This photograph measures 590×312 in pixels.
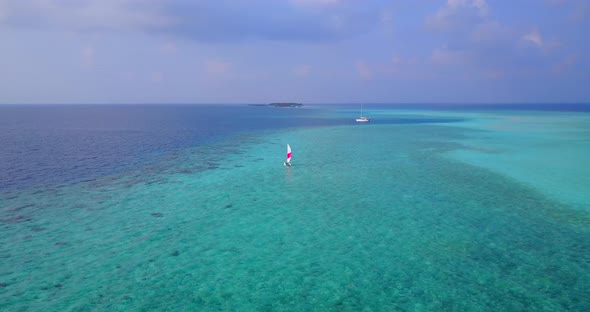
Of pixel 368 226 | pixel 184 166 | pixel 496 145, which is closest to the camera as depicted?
pixel 368 226

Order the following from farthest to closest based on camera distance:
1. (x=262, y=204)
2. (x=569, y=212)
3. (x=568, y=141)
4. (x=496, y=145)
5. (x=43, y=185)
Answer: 1. (x=568, y=141)
2. (x=496, y=145)
3. (x=43, y=185)
4. (x=262, y=204)
5. (x=569, y=212)

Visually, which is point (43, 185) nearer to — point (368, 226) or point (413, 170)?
point (368, 226)

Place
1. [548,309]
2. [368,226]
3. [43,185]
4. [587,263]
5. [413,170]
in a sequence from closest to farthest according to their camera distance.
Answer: [548,309] → [587,263] → [368,226] → [43,185] → [413,170]

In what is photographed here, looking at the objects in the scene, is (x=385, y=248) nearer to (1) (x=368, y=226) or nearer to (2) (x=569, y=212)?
(1) (x=368, y=226)

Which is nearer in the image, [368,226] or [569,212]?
[368,226]

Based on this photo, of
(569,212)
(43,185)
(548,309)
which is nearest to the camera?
(548,309)

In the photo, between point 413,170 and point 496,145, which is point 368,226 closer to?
point 413,170

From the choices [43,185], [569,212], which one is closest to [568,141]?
[569,212]

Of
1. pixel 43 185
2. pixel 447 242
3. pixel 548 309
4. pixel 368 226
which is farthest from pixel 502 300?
pixel 43 185

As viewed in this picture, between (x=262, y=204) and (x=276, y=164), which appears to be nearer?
(x=262, y=204)
